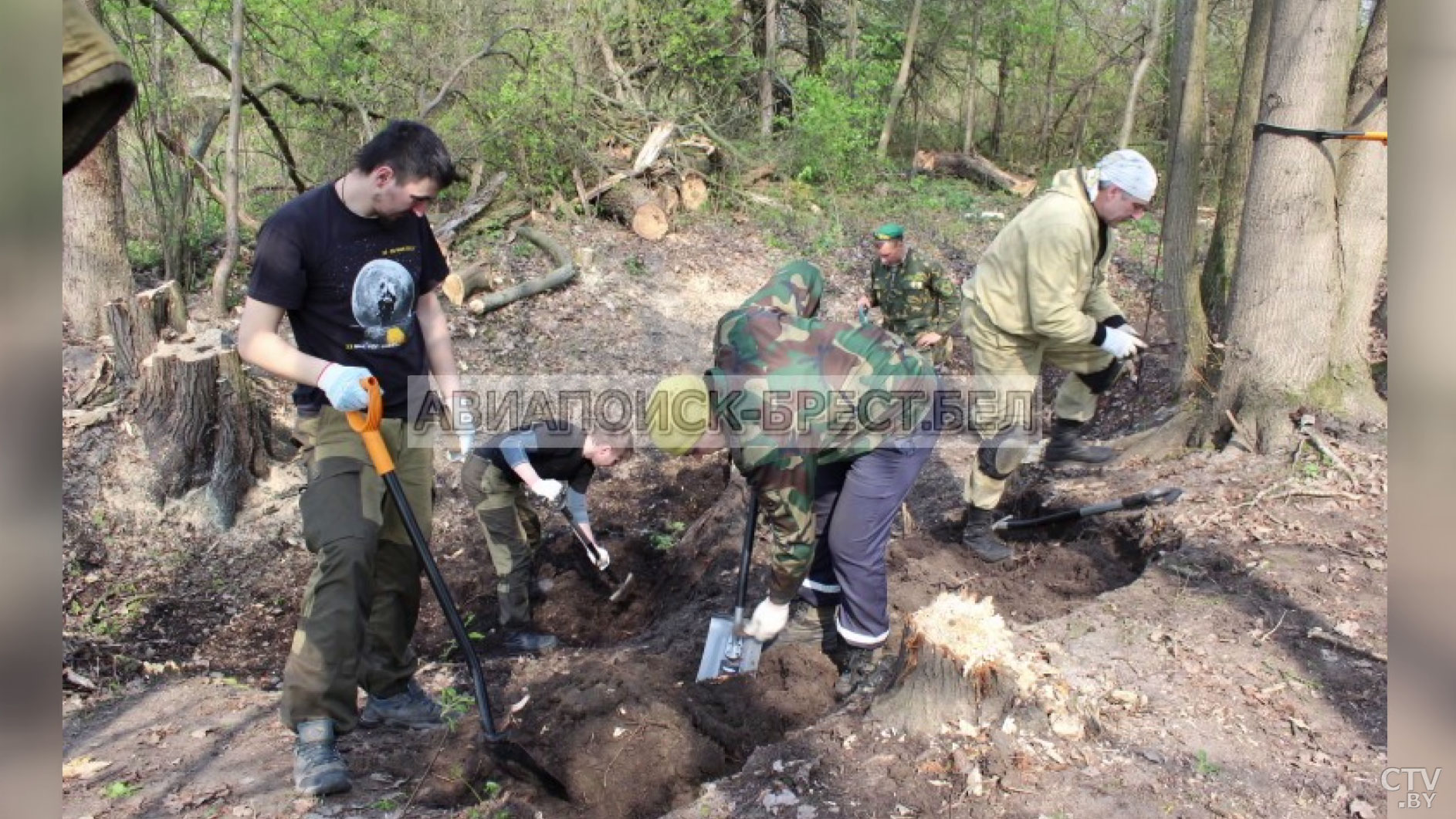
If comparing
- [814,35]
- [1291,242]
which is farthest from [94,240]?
[814,35]

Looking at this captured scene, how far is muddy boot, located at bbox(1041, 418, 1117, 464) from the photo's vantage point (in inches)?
211

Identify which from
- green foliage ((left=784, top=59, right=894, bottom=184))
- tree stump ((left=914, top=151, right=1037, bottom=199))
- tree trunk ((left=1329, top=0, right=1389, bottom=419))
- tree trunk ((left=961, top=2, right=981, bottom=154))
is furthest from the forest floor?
tree trunk ((left=961, top=2, right=981, bottom=154))

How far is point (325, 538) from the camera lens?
3137 mm

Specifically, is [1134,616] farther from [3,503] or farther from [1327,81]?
[3,503]

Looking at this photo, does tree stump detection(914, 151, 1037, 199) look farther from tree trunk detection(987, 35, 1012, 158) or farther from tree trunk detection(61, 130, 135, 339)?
tree trunk detection(61, 130, 135, 339)

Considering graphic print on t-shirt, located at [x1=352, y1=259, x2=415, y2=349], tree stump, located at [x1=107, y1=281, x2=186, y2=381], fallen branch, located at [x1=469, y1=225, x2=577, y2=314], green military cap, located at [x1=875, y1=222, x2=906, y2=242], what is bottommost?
fallen branch, located at [x1=469, y1=225, x2=577, y2=314]

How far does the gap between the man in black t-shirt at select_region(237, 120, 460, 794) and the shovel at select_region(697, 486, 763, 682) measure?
3.71 ft

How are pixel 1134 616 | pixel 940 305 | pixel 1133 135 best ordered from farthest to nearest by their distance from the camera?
pixel 1133 135 < pixel 940 305 < pixel 1134 616

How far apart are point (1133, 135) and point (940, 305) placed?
1137cm

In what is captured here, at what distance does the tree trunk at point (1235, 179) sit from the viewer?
20.9 ft

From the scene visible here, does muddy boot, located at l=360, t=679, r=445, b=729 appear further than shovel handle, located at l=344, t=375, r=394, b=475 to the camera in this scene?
Yes

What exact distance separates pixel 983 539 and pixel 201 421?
14.2ft

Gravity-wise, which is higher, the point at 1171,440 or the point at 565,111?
the point at 565,111

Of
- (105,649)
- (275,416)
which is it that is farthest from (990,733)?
(275,416)
